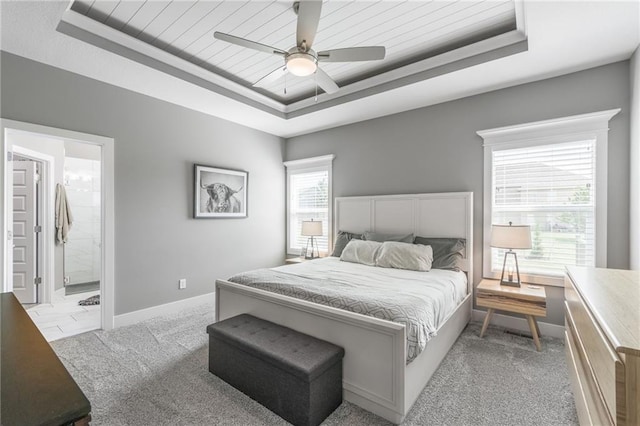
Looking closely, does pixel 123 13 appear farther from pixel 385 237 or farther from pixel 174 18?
pixel 385 237

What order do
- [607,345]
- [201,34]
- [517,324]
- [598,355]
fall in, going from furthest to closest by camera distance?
[517,324] < [201,34] < [598,355] < [607,345]

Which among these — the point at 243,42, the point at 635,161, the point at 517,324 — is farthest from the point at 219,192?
the point at 635,161

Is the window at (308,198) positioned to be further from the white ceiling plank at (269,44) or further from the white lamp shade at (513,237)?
the white lamp shade at (513,237)

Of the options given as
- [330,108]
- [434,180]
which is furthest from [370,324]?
[330,108]

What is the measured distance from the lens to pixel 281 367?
182 centimetres

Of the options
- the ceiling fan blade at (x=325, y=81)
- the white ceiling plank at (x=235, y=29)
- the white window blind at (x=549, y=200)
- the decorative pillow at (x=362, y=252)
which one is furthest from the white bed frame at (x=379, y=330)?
the white ceiling plank at (x=235, y=29)

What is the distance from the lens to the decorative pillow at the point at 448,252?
10.9 feet

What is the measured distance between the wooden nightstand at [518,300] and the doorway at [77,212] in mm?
4042

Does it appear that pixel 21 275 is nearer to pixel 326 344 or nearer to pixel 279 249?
pixel 279 249

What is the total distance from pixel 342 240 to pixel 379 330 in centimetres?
249

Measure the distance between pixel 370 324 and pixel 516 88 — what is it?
313 cm

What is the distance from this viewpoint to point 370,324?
1866 millimetres

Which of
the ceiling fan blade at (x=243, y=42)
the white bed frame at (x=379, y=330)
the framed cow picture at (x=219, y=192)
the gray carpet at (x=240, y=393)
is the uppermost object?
the ceiling fan blade at (x=243, y=42)

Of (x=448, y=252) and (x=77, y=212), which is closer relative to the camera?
(x=448, y=252)
